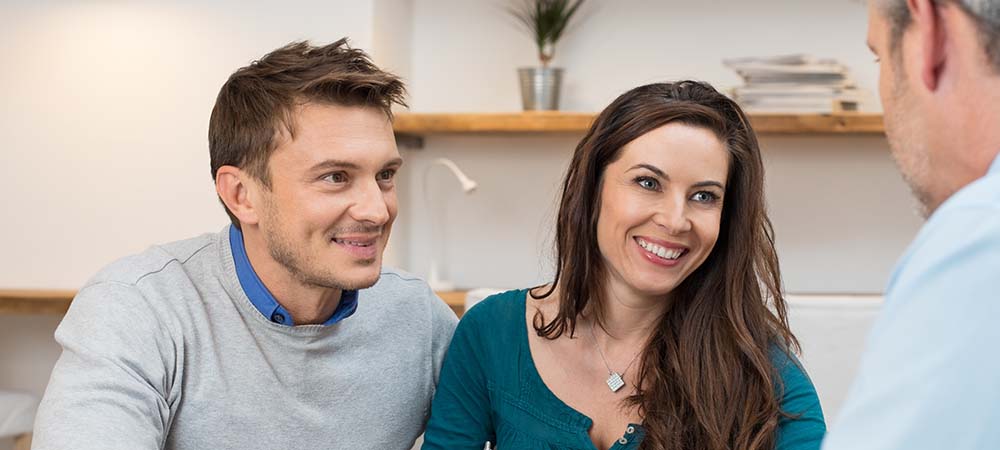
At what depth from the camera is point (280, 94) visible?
1.70 m

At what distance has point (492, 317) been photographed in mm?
1878

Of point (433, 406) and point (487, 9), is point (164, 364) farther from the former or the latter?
point (487, 9)

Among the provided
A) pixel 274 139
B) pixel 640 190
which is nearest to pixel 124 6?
pixel 274 139

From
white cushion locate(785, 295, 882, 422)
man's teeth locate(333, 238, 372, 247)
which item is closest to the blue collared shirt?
man's teeth locate(333, 238, 372, 247)

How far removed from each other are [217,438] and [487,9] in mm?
2332

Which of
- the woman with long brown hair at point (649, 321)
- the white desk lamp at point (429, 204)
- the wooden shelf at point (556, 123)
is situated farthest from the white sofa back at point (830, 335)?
the white desk lamp at point (429, 204)

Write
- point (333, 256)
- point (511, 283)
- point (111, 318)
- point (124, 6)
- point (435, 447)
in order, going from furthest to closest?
point (511, 283)
point (124, 6)
point (435, 447)
point (333, 256)
point (111, 318)

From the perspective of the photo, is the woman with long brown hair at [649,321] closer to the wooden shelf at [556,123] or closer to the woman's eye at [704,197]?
the woman's eye at [704,197]

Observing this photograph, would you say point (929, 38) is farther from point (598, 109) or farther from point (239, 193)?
point (598, 109)

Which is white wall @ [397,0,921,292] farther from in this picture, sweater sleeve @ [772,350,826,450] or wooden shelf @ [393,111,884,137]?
sweater sleeve @ [772,350,826,450]

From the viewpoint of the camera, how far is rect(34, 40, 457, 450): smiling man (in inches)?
63.2

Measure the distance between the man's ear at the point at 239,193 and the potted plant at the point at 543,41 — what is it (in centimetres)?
177

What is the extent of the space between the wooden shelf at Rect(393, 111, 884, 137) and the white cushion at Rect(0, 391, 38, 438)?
1282 mm

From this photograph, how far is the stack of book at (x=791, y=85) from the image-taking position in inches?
128
